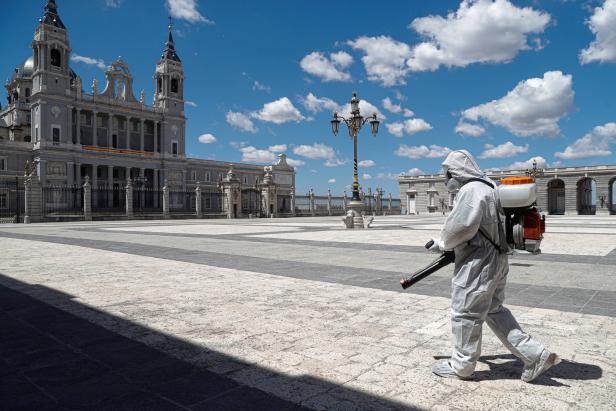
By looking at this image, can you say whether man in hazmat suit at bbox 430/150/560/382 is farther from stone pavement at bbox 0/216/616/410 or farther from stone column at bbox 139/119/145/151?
stone column at bbox 139/119/145/151

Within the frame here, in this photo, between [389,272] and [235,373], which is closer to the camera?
[235,373]

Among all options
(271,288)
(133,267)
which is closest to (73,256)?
(133,267)

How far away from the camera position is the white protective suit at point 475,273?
97.4 inches

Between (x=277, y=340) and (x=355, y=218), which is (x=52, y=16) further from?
(x=277, y=340)

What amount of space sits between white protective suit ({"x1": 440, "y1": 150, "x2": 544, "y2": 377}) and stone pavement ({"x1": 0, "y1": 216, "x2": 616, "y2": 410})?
0.21 meters

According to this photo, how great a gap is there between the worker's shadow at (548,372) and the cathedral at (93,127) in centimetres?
4378

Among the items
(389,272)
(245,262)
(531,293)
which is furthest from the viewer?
(245,262)

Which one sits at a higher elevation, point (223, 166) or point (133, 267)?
point (223, 166)

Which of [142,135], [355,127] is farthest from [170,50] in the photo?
[355,127]

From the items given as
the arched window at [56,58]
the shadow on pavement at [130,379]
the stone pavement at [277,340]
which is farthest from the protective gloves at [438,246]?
the arched window at [56,58]

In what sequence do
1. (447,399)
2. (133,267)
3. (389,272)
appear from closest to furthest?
(447,399) < (389,272) < (133,267)

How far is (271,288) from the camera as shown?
534cm

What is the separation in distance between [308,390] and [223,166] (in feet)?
226

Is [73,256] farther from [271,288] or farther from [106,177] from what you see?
[106,177]
